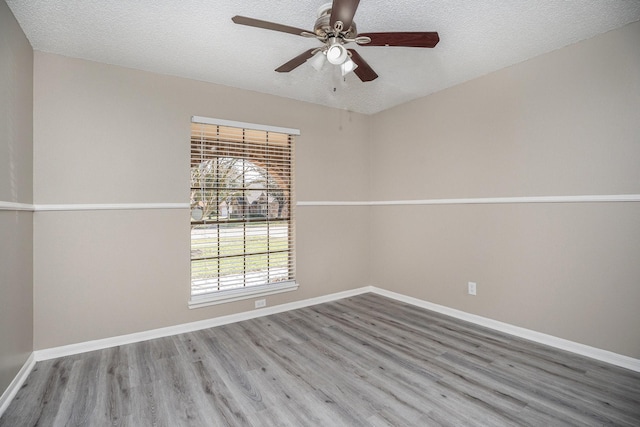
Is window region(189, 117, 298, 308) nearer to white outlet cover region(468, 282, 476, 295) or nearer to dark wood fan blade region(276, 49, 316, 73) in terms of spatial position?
dark wood fan blade region(276, 49, 316, 73)

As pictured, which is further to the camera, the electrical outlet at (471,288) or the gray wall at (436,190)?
the electrical outlet at (471,288)

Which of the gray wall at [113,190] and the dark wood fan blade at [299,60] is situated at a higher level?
the dark wood fan blade at [299,60]

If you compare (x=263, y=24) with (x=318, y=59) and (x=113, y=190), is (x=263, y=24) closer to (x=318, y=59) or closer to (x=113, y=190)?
(x=318, y=59)

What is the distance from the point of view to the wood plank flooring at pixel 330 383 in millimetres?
1790

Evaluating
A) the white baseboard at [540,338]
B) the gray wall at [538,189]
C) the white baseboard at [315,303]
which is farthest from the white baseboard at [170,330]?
the gray wall at [538,189]

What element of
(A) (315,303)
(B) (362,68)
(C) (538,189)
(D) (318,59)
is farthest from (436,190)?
(D) (318,59)

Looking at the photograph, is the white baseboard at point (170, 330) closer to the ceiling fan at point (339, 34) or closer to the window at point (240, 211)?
the window at point (240, 211)

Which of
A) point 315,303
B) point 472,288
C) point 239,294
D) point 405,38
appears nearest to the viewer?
point 405,38

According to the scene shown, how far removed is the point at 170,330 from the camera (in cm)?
298

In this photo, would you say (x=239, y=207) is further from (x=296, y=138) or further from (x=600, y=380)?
(x=600, y=380)

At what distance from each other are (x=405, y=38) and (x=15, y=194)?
105 inches

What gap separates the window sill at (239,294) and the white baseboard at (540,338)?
149 cm

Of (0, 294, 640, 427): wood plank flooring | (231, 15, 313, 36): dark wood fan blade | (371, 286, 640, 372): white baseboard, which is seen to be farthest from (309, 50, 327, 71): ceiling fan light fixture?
(371, 286, 640, 372): white baseboard

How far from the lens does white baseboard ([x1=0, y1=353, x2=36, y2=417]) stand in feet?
6.15
